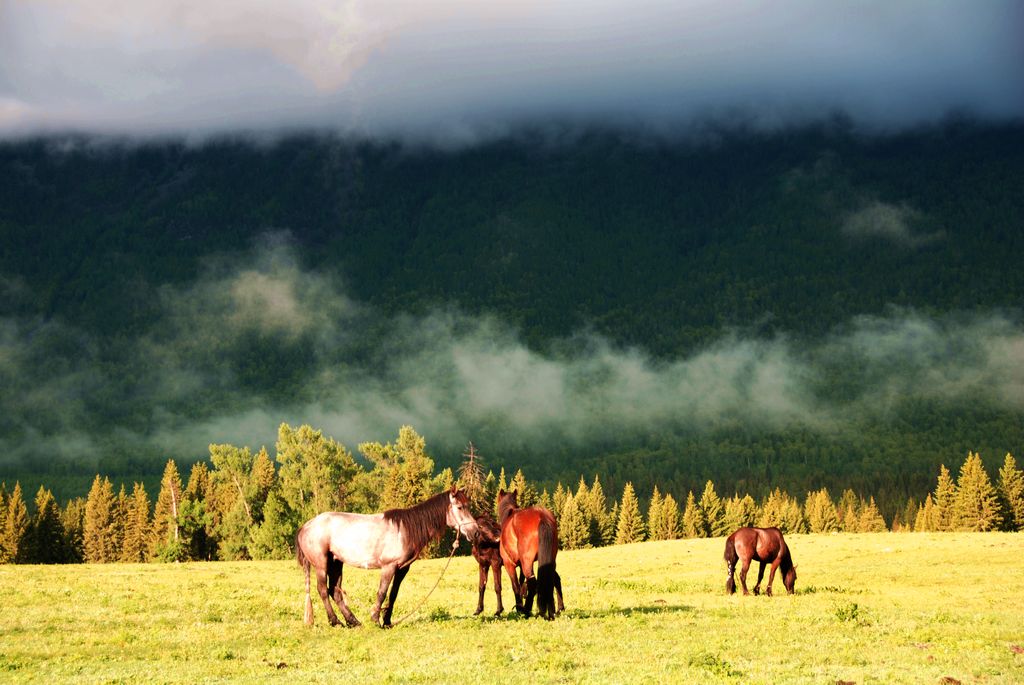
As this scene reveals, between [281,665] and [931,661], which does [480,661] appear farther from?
[931,661]

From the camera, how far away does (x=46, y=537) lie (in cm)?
12744

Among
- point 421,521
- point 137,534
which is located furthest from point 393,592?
point 137,534

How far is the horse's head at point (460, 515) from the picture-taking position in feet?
97.6

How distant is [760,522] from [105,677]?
149121mm

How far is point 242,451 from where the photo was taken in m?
113

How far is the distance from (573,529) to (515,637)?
417 ft

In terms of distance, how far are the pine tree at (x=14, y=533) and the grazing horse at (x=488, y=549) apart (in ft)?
352

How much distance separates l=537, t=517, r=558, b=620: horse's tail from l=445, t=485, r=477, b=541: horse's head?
2179 millimetres

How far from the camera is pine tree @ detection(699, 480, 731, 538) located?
159750 mm

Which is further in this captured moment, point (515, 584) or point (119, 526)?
point (119, 526)

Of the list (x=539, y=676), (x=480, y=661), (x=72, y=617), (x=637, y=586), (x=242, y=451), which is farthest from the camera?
(x=242, y=451)

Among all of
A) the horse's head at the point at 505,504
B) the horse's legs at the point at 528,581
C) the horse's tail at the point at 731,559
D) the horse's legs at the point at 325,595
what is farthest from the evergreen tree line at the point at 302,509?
the horse's legs at the point at 325,595

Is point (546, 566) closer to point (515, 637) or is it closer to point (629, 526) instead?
point (515, 637)

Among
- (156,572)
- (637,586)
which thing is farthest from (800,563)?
(156,572)
